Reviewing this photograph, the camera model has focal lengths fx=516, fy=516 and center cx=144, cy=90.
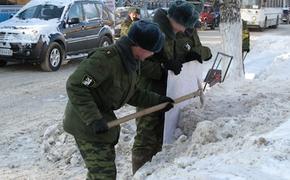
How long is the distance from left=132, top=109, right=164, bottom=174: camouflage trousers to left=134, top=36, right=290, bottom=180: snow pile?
0.12 meters

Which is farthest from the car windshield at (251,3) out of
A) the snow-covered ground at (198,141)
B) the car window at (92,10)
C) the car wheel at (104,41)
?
the snow-covered ground at (198,141)

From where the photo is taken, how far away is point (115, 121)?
3.75m

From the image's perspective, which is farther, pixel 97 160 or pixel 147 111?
pixel 147 111

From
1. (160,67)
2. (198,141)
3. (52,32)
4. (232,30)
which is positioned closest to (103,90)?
(160,67)

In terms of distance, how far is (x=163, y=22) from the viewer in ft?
14.8

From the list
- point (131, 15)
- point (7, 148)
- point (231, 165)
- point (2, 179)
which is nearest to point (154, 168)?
point (231, 165)

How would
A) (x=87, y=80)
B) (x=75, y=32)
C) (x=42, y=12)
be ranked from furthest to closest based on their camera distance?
1. (x=75, y=32)
2. (x=42, y=12)
3. (x=87, y=80)

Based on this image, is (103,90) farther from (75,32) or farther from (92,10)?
(92,10)

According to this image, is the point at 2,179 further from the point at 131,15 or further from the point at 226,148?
the point at 131,15

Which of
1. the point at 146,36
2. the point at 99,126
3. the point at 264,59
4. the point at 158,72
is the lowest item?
the point at 264,59

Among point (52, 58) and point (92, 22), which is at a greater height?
point (92, 22)

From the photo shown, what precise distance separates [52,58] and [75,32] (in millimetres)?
1115

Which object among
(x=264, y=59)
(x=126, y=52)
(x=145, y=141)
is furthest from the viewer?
(x=264, y=59)

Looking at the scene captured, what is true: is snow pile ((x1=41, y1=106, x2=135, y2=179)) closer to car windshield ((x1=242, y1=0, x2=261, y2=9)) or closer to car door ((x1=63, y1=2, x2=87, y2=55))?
car door ((x1=63, y1=2, x2=87, y2=55))
